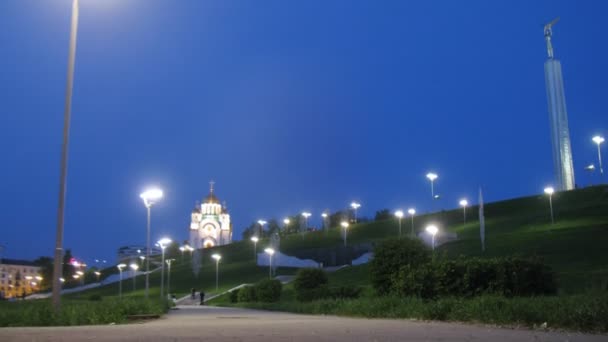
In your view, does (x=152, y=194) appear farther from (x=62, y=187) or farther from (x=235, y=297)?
(x=235, y=297)

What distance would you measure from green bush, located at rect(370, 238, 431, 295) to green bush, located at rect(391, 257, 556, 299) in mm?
4245

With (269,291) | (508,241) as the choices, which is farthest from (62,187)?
(508,241)

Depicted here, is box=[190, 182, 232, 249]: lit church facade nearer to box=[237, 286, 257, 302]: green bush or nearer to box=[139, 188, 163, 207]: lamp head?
box=[237, 286, 257, 302]: green bush

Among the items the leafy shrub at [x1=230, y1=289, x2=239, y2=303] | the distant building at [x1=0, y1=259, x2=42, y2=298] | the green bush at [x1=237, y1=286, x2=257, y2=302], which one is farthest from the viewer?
the distant building at [x1=0, y1=259, x2=42, y2=298]

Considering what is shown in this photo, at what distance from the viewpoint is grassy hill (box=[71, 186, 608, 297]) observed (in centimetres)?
Answer: 3925

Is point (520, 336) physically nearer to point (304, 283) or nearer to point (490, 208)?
point (304, 283)

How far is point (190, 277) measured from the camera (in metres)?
94.1

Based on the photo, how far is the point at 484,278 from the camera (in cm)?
1947

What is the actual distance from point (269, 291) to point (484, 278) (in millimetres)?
24060

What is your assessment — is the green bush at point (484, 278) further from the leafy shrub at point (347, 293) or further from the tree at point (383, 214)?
the tree at point (383, 214)

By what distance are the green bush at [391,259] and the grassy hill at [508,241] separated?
4.36 feet

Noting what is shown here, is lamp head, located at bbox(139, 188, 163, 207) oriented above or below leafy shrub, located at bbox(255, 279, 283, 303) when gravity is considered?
above

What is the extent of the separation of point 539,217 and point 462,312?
193 ft

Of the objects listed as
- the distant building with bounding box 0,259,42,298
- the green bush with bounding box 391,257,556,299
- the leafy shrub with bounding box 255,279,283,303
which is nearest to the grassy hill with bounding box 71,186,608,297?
the green bush with bounding box 391,257,556,299
